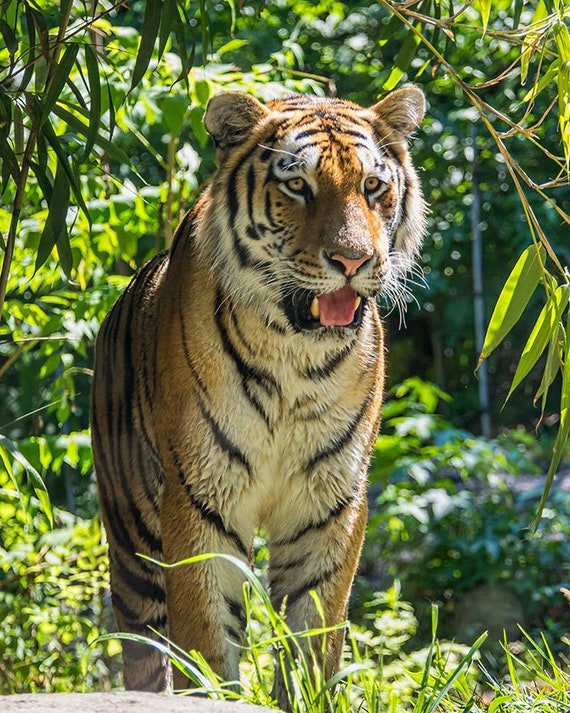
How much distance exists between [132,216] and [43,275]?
0.41 metres

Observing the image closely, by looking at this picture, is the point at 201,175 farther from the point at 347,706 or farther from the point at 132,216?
the point at 347,706

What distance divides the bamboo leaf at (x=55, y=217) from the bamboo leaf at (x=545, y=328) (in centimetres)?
112

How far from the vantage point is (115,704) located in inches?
78.4

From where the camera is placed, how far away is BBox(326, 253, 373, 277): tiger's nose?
2.83m

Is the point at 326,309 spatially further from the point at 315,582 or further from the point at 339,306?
the point at 315,582

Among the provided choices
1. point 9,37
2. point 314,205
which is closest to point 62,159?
point 9,37

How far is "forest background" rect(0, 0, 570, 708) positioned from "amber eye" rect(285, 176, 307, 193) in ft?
1.22

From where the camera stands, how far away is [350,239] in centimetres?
284

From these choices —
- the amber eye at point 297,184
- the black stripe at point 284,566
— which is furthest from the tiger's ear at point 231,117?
the black stripe at point 284,566

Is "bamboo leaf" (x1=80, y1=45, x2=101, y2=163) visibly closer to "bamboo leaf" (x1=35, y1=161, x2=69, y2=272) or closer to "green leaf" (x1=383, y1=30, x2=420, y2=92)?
"bamboo leaf" (x1=35, y1=161, x2=69, y2=272)

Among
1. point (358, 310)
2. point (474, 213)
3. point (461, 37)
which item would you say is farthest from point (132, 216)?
point (474, 213)

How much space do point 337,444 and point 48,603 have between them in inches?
85.7

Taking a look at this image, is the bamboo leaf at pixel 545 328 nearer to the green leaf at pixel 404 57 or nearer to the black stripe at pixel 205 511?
the black stripe at pixel 205 511

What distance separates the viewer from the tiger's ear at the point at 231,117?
3.12 meters
